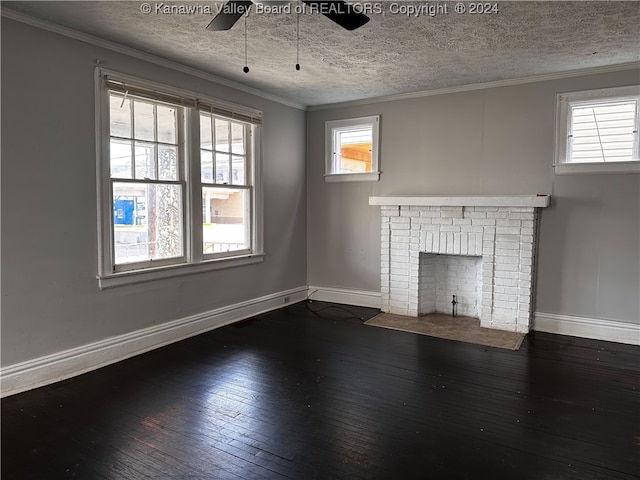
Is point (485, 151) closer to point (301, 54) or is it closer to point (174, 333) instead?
point (301, 54)

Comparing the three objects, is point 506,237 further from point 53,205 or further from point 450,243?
point 53,205

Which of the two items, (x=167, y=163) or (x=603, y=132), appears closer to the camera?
(x=167, y=163)

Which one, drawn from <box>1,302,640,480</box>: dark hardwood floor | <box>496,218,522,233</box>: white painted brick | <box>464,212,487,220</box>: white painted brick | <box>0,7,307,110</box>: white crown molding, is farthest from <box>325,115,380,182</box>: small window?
<box>1,302,640,480</box>: dark hardwood floor

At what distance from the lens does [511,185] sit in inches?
181

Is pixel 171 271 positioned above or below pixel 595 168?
below

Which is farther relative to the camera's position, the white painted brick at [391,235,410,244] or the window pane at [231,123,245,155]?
the white painted brick at [391,235,410,244]

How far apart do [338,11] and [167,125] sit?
92.7 inches

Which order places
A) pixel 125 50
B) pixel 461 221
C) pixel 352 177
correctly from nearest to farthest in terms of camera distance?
pixel 125 50
pixel 461 221
pixel 352 177

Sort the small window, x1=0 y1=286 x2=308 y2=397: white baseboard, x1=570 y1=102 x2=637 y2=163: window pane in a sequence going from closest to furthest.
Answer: x1=0 y1=286 x2=308 y2=397: white baseboard < x1=570 y1=102 x2=637 y2=163: window pane < the small window

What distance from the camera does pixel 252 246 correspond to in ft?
16.6

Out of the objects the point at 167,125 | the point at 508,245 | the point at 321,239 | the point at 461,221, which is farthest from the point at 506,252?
the point at 167,125

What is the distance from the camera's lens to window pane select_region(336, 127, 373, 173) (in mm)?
5474

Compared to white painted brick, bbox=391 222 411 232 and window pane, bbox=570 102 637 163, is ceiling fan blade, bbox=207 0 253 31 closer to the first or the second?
white painted brick, bbox=391 222 411 232

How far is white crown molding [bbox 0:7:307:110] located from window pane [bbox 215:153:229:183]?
29.7 inches
